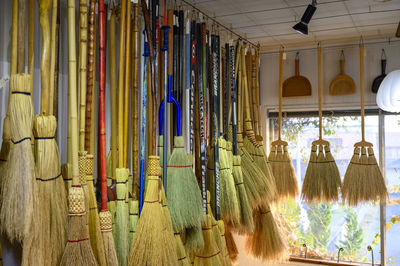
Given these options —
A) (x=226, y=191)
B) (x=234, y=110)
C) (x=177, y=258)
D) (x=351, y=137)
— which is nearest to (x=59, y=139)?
(x=177, y=258)

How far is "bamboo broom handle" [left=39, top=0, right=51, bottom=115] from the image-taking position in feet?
3.91

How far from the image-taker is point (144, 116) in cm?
154

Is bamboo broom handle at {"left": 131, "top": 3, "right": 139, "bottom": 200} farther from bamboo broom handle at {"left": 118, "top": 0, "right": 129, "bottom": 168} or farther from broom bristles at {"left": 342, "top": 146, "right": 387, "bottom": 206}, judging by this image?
broom bristles at {"left": 342, "top": 146, "right": 387, "bottom": 206}

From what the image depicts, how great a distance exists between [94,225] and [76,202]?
6.2 inches

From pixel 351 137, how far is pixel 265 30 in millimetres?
1118

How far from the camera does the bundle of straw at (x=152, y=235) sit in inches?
52.3

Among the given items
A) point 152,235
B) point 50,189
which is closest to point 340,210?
point 152,235

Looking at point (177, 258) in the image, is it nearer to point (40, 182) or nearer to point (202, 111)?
point (40, 182)

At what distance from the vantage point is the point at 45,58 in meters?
1.21

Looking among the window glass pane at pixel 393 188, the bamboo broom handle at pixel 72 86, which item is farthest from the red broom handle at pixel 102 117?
the window glass pane at pixel 393 188

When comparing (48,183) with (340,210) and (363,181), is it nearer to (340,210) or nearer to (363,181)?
(363,181)

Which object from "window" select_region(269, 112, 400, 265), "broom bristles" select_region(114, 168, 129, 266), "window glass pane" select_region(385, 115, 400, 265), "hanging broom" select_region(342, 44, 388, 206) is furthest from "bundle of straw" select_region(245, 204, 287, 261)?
"broom bristles" select_region(114, 168, 129, 266)

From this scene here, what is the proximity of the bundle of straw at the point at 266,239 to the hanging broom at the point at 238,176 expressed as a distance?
42 centimetres

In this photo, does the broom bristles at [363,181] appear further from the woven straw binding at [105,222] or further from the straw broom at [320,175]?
the woven straw binding at [105,222]
